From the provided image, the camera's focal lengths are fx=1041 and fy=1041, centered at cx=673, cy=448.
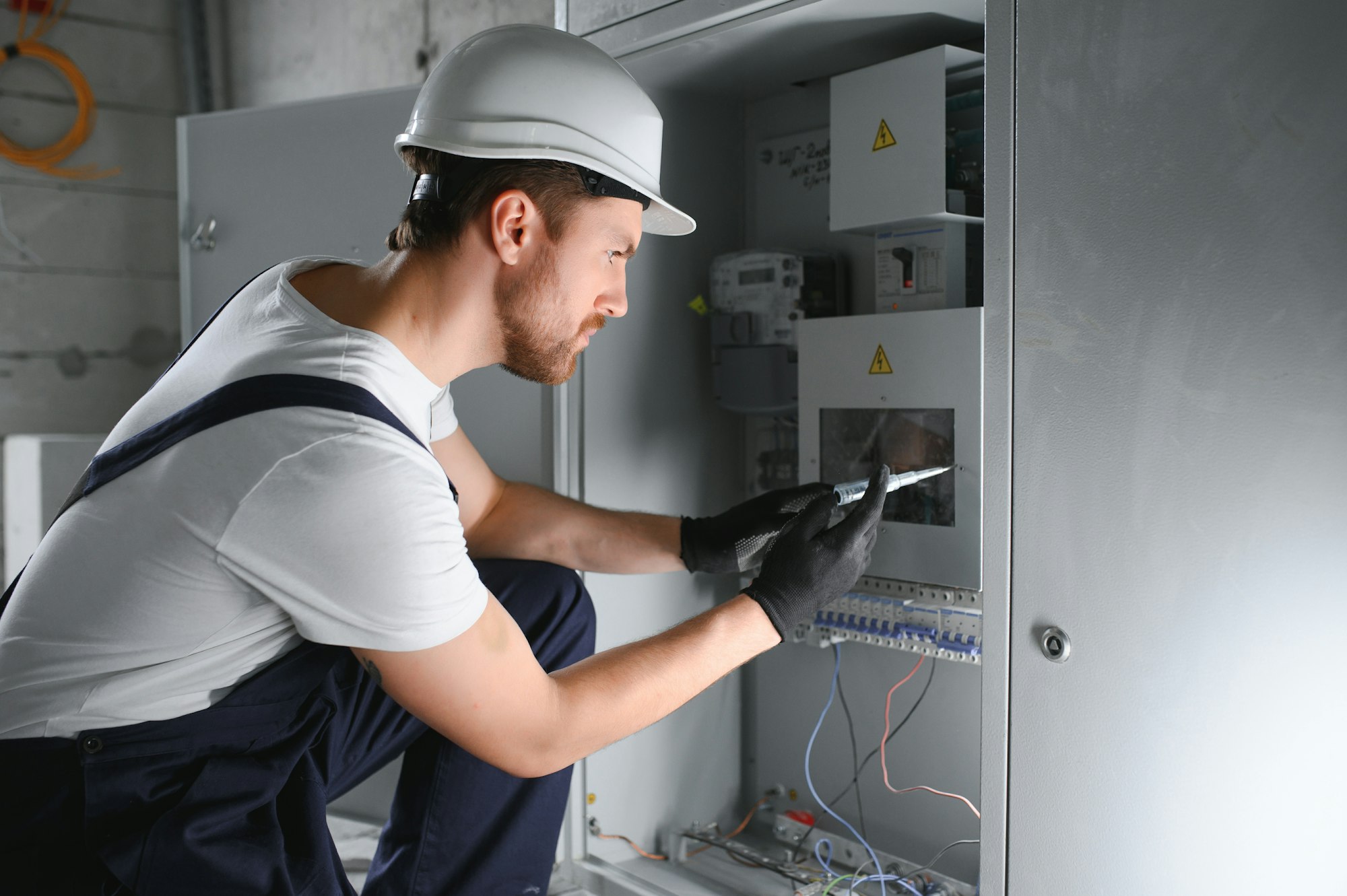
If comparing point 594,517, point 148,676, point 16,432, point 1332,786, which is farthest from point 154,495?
point 16,432

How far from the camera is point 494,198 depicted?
1183 mm

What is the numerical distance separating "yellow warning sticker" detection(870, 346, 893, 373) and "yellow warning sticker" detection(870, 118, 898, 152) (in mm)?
303

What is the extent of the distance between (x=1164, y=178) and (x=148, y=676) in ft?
3.73

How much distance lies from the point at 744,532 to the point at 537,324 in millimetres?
489

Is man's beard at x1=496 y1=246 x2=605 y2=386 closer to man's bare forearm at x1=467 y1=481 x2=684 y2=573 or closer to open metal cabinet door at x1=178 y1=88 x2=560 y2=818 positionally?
man's bare forearm at x1=467 y1=481 x2=684 y2=573

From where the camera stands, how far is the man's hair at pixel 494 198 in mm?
1189

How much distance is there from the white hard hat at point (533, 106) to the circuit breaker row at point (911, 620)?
74 cm

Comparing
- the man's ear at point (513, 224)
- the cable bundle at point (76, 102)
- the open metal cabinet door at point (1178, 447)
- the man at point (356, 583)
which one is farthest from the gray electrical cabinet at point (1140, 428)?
the cable bundle at point (76, 102)

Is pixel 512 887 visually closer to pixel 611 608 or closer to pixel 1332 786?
pixel 611 608

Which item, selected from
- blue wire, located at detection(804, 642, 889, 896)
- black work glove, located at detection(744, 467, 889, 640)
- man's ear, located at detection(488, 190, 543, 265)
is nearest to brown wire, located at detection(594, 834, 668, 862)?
blue wire, located at detection(804, 642, 889, 896)

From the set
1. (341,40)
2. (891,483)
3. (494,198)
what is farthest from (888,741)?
(341,40)

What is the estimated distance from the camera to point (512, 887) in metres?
1.43

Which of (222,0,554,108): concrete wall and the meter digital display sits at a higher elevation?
(222,0,554,108): concrete wall

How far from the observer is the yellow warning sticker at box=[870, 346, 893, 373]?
1586 mm
